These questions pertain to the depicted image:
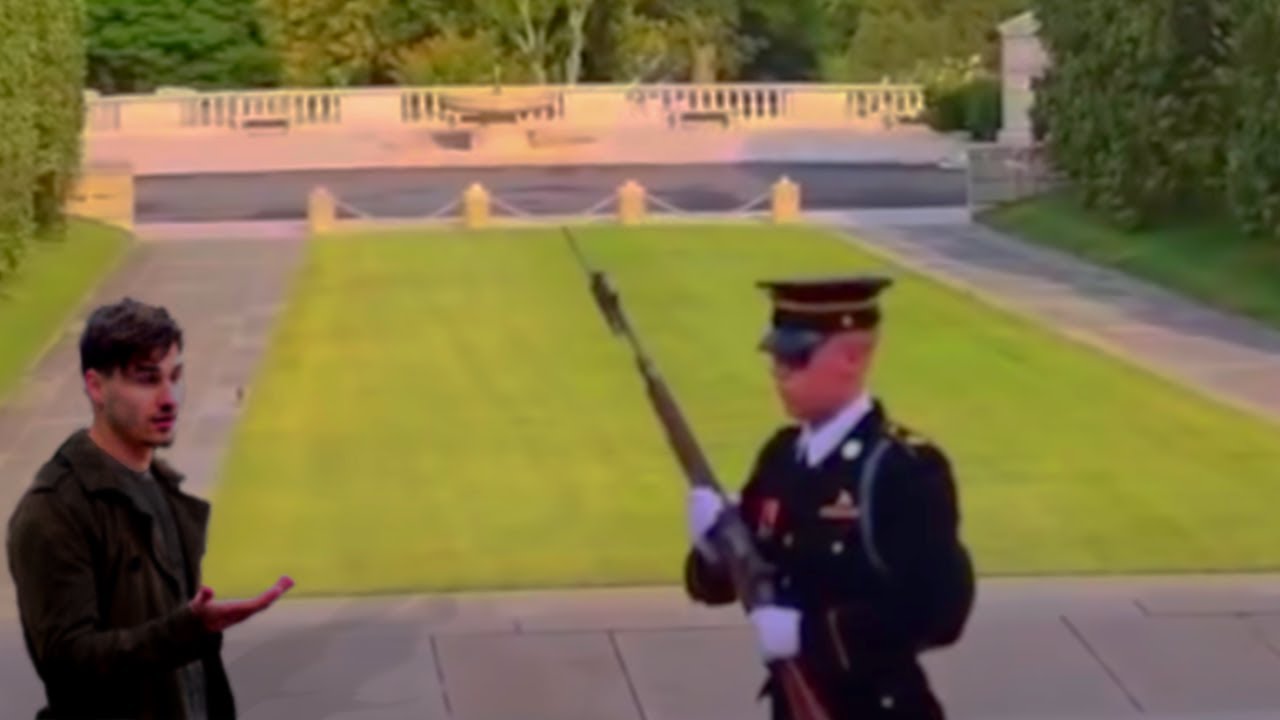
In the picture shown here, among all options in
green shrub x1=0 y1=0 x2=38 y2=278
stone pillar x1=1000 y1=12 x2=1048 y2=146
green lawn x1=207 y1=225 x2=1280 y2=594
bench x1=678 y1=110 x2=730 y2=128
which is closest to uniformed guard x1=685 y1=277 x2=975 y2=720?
green lawn x1=207 y1=225 x2=1280 y2=594

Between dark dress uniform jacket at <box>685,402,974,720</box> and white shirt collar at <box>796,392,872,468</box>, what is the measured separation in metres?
0.01

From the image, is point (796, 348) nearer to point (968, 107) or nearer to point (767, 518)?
point (767, 518)

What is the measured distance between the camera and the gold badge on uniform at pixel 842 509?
4316 mm

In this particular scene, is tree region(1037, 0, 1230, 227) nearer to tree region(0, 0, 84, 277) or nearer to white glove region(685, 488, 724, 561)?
tree region(0, 0, 84, 277)

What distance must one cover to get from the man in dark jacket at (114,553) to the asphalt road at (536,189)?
3021 centimetres

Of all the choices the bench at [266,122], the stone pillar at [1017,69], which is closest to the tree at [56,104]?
the stone pillar at [1017,69]

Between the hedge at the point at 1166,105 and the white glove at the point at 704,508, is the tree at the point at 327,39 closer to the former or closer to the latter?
the hedge at the point at 1166,105

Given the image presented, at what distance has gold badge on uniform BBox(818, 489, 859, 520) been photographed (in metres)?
4.32

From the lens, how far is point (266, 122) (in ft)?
163

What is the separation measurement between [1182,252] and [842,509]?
21328 millimetres

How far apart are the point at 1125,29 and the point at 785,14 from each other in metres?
33.4

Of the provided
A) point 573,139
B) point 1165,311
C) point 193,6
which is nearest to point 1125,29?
point 1165,311

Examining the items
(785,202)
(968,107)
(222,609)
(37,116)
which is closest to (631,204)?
(785,202)

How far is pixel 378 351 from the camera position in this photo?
1927 cm
